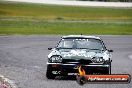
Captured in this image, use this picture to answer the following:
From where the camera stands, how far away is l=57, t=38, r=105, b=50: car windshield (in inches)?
630

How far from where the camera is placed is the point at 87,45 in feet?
52.9

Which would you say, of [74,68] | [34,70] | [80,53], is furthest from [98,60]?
[34,70]

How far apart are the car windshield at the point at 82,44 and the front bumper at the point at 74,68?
1.20 meters

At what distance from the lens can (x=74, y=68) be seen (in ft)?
48.2

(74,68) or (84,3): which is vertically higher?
(74,68)

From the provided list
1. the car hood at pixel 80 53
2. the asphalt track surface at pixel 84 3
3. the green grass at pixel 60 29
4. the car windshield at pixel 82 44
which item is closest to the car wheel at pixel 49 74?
the car hood at pixel 80 53

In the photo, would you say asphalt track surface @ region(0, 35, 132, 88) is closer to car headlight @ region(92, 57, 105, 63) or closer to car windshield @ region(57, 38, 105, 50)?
car headlight @ region(92, 57, 105, 63)

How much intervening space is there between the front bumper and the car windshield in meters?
1.20

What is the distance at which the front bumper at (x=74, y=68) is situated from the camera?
14.7 metres

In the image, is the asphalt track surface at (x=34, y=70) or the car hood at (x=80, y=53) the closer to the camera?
the asphalt track surface at (x=34, y=70)

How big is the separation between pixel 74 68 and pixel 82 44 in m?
1.67

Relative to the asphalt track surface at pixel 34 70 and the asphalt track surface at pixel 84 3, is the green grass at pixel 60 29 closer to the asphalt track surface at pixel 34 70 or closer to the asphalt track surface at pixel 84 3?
the asphalt track surface at pixel 34 70

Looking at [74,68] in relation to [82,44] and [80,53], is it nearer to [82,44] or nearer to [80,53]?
[80,53]

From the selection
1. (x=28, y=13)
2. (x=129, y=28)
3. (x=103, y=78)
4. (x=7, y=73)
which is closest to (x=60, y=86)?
(x=103, y=78)
